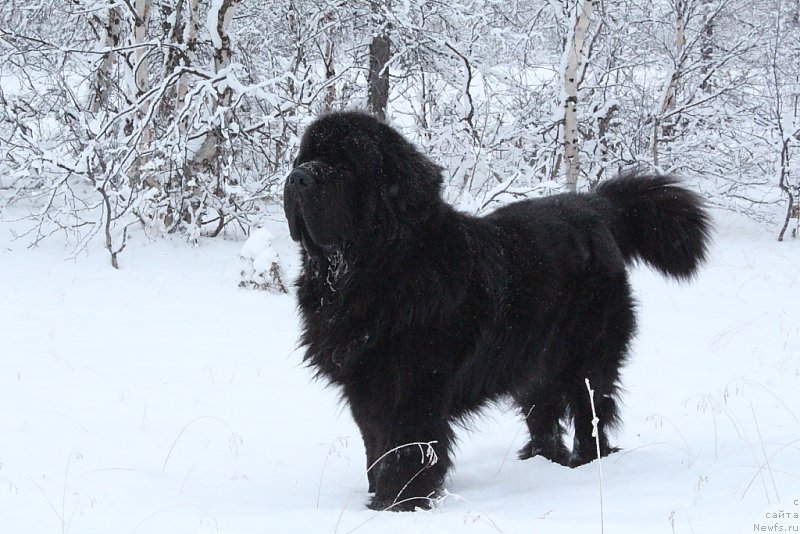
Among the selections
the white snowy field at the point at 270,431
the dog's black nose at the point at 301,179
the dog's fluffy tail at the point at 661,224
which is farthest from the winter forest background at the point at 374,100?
the dog's black nose at the point at 301,179

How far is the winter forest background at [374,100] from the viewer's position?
32.9 feet

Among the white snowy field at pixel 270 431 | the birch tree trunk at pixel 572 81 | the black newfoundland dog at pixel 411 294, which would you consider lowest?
the white snowy field at pixel 270 431

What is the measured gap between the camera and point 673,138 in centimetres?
1393

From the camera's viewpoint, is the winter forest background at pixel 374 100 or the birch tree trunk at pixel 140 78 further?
the birch tree trunk at pixel 140 78

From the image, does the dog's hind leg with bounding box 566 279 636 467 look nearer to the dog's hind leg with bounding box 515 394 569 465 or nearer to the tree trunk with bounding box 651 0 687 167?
the dog's hind leg with bounding box 515 394 569 465

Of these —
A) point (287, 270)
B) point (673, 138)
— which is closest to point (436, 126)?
point (287, 270)

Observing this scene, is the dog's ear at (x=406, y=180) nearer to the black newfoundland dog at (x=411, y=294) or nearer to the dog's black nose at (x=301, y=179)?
the black newfoundland dog at (x=411, y=294)

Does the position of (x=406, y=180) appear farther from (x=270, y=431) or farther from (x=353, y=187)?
(x=270, y=431)

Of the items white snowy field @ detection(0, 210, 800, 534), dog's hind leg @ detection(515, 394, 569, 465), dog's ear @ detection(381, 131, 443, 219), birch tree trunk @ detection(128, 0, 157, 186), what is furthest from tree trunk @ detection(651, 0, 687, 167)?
dog's ear @ detection(381, 131, 443, 219)

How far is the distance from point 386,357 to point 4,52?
427 inches

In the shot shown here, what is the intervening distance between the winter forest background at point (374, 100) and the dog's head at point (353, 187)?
5376mm

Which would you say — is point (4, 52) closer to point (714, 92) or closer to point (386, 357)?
point (386, 357)

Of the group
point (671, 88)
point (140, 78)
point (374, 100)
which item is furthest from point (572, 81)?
point (140, 78)

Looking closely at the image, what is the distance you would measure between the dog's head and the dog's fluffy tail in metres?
1.46
